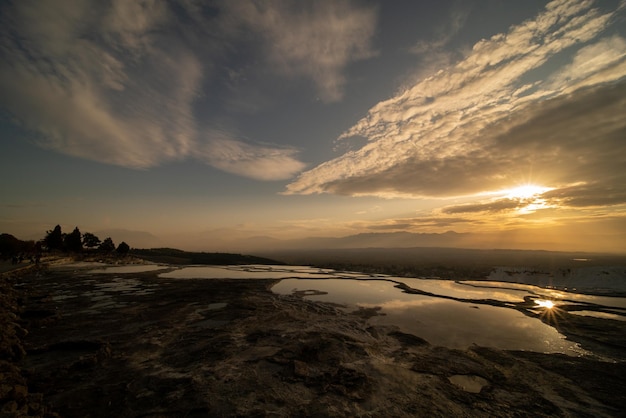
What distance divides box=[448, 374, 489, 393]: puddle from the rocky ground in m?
0.06

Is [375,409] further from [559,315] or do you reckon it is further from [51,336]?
[559,315]

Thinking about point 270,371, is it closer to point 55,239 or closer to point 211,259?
point 211,259

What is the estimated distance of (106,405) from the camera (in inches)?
273

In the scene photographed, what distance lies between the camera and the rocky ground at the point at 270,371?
7.16m

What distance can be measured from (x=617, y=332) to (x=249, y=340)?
20127 millimetres

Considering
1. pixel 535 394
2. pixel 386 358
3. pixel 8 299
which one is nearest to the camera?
pixel 535 394

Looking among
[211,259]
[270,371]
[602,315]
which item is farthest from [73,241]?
[602,315]

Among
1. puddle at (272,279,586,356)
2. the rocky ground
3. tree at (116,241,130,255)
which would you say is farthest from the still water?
tree at (116,241,130,255)

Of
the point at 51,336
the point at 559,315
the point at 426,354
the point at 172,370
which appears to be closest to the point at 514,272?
the point at 559,315

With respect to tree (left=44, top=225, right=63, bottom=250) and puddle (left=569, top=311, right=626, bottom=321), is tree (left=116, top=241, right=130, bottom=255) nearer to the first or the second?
tree (left=44, top=225, right=63, bottom=250)

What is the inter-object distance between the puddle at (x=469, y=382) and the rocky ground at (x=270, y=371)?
0.20 ft

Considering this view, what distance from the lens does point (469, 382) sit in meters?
8.94

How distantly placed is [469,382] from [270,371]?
22.3 ft

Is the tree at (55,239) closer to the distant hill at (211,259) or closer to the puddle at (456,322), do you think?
the distant hill at (211,259)
